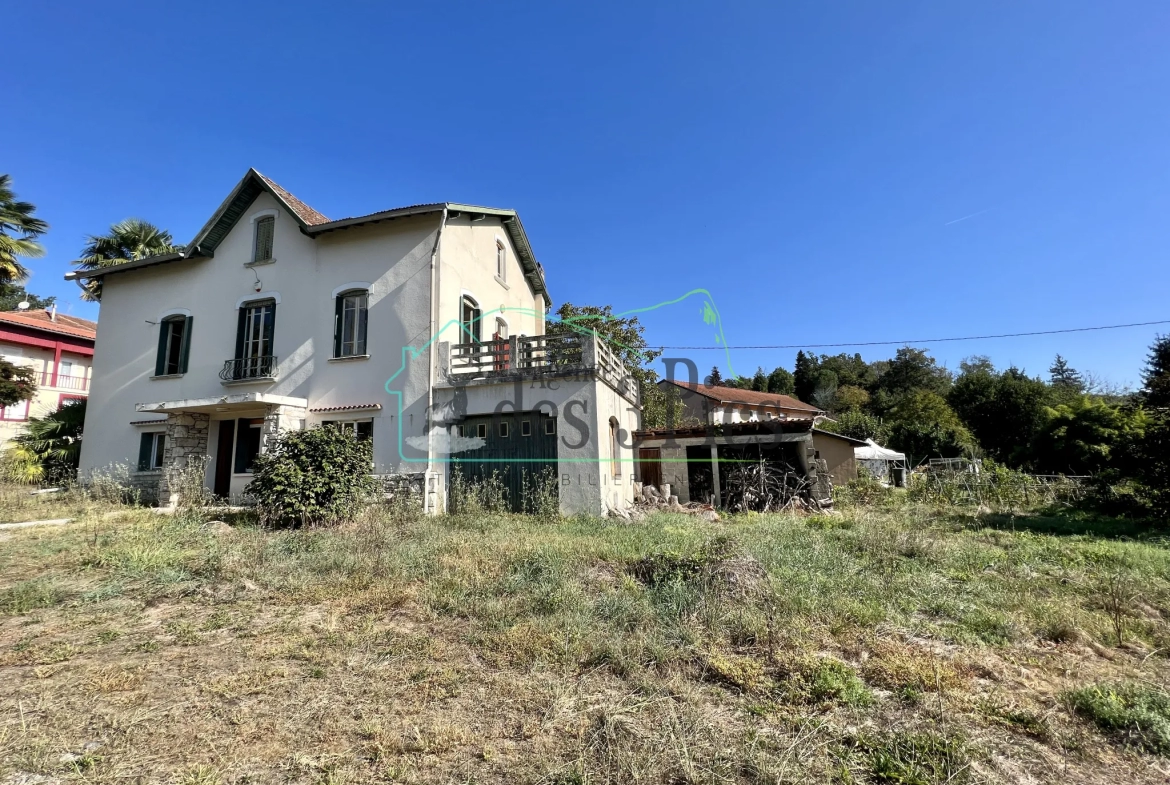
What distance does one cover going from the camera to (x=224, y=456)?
13.4 metres

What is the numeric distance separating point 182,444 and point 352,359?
4.95 meters

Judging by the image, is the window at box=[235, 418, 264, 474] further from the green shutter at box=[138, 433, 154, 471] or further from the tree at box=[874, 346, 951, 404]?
the tree at box=[874, 346, 951, 404]

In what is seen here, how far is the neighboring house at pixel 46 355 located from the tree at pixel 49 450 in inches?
225

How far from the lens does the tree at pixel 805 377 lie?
58.1 metres

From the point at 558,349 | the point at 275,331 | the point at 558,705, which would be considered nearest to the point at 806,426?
the point at 558,349

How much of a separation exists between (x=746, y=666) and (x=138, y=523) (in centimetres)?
1026

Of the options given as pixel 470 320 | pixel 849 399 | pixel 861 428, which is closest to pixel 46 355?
pixel 470 320

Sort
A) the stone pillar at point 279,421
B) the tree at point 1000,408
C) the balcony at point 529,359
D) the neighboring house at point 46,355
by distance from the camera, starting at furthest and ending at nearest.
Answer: the tree at point 1000,408 < the neighboring house at point 46,355 < the stone pillar at point 279,421 < the balcony at point 529,359

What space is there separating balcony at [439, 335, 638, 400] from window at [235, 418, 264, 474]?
5613mm

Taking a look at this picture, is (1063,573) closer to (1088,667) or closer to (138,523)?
(1088,667)

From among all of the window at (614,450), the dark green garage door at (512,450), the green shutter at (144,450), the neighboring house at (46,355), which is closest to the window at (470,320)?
the dark green garage door at (512,450)

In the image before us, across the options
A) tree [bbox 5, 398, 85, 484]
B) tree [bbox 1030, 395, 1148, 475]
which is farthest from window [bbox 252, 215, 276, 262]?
tree [bbox 1030, 395, 1148, 475]

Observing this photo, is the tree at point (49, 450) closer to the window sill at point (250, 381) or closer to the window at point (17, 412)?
the window sill at point (250, 381)

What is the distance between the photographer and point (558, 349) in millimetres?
11508
